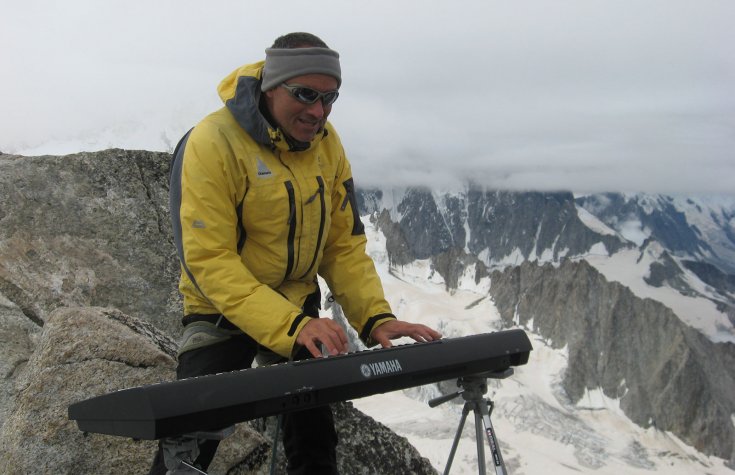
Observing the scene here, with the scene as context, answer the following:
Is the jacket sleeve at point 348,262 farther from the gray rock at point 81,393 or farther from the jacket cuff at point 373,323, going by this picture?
the gray rock at point 81,393

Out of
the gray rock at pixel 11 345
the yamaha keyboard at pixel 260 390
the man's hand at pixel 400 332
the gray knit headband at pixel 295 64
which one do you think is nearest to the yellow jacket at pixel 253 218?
the man's hand at pixel 400 332

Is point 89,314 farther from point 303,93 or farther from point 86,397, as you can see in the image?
point 303,93

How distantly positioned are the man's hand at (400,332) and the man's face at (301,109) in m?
1.52

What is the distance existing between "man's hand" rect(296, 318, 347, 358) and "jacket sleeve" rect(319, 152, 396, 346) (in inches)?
46.1

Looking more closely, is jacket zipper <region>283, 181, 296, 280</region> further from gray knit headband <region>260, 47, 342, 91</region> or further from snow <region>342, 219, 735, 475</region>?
snow <region>342, 219, 735, 475</region>

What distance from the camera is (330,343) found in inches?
147

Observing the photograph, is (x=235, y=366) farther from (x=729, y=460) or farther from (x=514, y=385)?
(x=729, y=460)

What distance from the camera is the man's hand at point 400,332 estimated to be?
4340mm

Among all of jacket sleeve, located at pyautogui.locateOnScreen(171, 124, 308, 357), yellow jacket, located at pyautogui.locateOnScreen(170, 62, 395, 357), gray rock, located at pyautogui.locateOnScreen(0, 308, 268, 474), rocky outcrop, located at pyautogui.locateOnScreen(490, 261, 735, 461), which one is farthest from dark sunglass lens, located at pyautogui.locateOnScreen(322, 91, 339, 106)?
rocky outcrop, located at pyautogui.locateOnScreen(490, 261, 735, 461)

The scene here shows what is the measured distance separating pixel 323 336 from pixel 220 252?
925mm

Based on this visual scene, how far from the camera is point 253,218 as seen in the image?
14.3ft

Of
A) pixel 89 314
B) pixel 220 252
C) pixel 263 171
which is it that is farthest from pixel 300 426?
pixel 89 314

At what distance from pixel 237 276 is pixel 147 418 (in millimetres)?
1475

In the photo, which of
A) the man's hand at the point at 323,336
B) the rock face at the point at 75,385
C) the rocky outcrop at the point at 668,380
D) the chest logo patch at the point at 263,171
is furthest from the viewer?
the rocky outcrop at the point at 668,380
